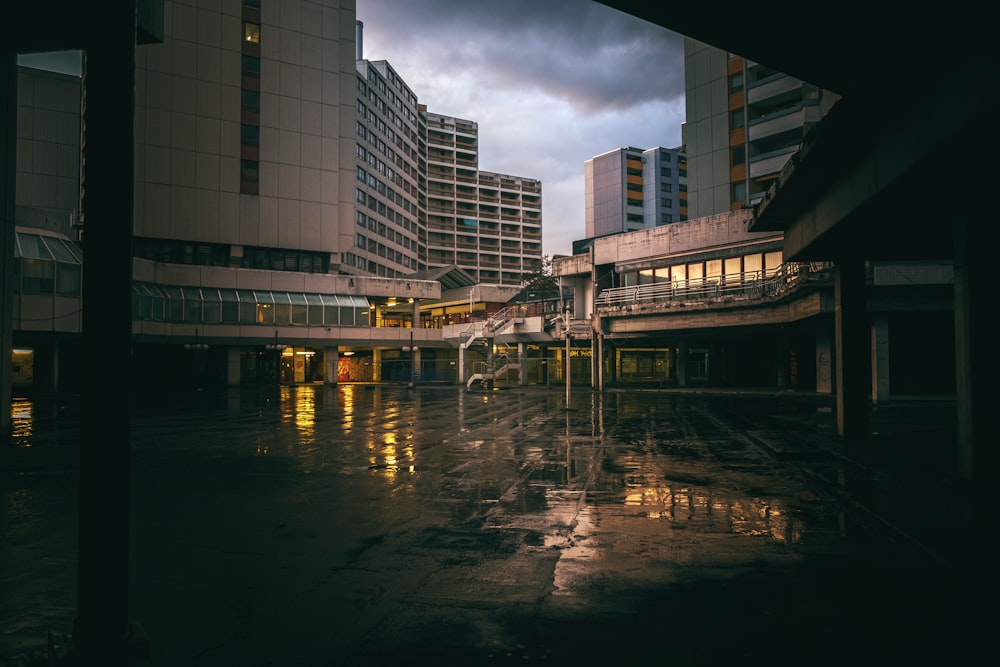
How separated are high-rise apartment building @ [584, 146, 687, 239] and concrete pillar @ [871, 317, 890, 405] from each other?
286 feet

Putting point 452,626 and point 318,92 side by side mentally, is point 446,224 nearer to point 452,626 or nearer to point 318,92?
point 318,92

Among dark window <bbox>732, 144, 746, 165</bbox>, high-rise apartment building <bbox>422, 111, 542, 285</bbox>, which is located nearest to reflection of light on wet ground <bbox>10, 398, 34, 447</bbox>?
dark window <bbox>732, 144, 746, 165</bbox>

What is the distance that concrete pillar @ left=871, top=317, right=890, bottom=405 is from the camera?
30844 mm

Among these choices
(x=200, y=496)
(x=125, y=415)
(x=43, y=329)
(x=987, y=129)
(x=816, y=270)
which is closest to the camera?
(x=125, y=415)

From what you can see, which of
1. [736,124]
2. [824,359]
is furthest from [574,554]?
[736,124]

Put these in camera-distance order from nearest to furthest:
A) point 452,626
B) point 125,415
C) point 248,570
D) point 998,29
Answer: point 125,415, point 452,626, point 248,570, point 998,29

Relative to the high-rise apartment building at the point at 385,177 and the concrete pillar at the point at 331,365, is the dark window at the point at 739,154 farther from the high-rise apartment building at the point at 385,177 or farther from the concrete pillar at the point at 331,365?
the high-rise apartment building at the point at 385,177

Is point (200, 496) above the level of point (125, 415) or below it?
below

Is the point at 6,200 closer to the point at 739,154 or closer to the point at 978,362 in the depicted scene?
the point at 978,362

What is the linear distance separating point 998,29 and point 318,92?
70056mm

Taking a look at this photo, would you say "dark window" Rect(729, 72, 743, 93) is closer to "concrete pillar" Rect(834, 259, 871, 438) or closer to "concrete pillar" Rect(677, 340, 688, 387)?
"concrete pillar" Rect(677, 340, 688, 387)

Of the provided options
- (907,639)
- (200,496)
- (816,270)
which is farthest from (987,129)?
(816,270)

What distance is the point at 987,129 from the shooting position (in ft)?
25.6

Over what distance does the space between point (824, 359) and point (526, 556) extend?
114 ft
